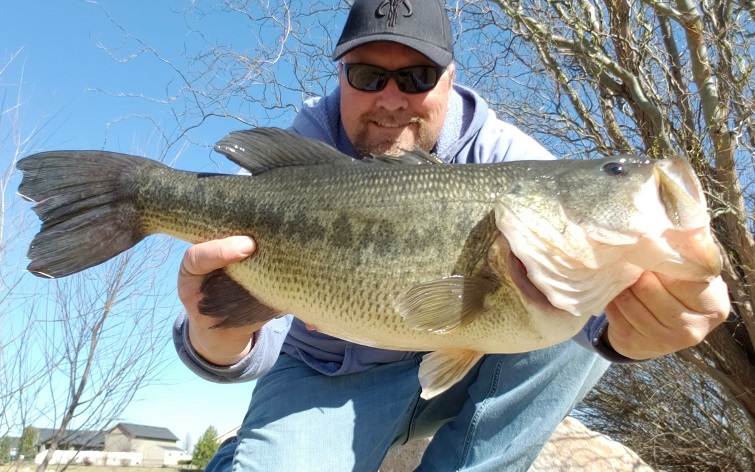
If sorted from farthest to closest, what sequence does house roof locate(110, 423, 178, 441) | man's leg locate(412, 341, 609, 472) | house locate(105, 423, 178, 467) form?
house roof locate(110, 423, 178, 441), house locate(105, 423, 178, 467), man's leg locate(412, 341, 609, 472)

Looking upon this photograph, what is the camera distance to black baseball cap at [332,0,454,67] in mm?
3305

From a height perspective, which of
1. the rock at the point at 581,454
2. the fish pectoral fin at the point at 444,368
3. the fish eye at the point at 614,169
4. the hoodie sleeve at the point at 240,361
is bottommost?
the rock at the point at 581,454

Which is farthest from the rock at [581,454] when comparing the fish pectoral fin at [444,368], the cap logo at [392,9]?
the cap logo at [392,9]

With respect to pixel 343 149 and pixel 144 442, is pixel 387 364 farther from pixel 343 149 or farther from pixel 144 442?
pixel 144 442

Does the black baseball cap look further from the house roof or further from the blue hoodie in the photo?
the house roof

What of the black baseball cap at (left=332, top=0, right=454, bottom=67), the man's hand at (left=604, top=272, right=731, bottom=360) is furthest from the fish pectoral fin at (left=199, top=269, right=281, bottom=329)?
the black baseball cap at (left=332, top=0, right=454, bottom=67)

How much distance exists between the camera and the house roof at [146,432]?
58.7 m

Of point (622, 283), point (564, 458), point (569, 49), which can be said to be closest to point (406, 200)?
point (622, 283)

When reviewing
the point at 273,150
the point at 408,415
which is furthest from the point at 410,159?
the point at 408,415

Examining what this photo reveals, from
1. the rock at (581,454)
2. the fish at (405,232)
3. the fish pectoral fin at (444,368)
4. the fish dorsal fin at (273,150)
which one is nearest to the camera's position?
the fish at (405,232)

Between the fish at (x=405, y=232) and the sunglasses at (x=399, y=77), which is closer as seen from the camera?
the fish at (x=405, y=232)

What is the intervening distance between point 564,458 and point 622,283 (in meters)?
2.51

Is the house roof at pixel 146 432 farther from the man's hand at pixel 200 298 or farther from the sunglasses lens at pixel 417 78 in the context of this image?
the sunglasses lens at pixel 417 78

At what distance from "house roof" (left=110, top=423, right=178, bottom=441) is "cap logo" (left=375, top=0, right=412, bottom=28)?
61.2 m
